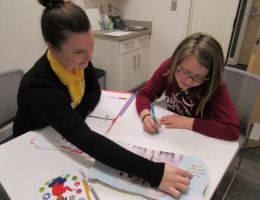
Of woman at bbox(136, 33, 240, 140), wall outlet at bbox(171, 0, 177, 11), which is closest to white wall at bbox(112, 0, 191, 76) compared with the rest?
wall outlet at bbox(171, 0, 177, 11)

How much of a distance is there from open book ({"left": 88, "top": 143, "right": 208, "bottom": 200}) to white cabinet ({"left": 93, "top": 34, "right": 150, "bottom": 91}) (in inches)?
75.8

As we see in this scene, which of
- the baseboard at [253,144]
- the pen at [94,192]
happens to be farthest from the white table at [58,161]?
the baseboard at [253,144]

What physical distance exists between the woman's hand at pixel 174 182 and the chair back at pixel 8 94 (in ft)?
3.66

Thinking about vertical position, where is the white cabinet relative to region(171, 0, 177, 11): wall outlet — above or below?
below

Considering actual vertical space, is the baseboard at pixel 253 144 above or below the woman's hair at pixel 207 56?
below

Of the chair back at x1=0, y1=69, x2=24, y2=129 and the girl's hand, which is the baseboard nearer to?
the girl's hand

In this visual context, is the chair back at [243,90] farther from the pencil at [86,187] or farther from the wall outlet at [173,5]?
→ the wall outlet at [173,5]

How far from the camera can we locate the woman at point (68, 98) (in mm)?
667

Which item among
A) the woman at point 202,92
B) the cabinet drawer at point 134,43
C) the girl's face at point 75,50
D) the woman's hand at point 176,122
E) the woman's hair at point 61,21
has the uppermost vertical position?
the woman's hair at point 61,21

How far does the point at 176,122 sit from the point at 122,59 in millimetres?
1777

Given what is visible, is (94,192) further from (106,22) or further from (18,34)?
(106,22)

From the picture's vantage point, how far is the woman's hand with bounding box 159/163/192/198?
25.0 inches

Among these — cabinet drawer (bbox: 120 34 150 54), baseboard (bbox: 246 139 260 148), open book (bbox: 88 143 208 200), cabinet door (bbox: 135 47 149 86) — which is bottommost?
baseboard (bbox: 246 139 260 148)

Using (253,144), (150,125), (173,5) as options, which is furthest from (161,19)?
(150,125)
